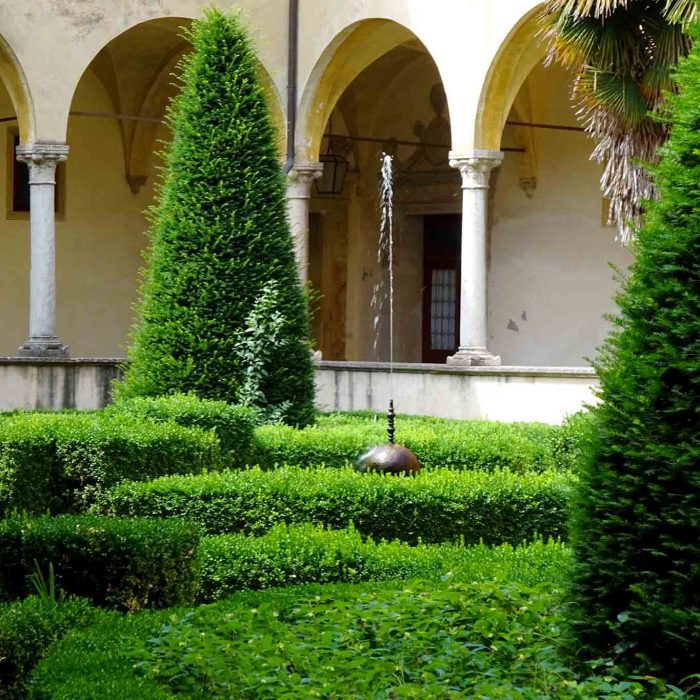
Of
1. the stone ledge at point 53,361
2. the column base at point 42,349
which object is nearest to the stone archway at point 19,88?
the column base at point 42,349

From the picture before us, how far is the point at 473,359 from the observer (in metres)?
15.9

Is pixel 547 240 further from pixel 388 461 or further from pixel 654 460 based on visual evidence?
pixel 654 460

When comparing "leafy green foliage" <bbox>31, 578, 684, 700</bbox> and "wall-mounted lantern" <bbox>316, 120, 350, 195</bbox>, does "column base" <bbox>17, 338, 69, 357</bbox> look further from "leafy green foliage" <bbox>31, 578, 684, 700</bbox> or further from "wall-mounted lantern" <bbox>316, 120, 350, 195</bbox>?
"leafy green foliage" <bbox>31, 578, 684, 700</bbox>

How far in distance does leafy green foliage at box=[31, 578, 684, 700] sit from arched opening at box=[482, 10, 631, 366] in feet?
46.8

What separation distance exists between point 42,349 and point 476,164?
4869 mm

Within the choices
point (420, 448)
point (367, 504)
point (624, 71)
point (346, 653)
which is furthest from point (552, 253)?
point (346, 653)

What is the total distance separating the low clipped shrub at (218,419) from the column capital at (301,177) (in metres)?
7.67

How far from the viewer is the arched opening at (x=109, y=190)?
798 inches

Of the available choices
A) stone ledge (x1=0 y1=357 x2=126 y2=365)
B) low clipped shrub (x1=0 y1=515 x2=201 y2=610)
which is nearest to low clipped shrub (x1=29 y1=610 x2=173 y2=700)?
low clipped shrub (x1=0 y1=515 x2=201 y2=610)

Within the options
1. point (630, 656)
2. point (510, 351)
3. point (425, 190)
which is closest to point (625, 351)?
point (630, 656)

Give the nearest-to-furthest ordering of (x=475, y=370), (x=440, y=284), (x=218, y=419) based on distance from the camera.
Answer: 1. (x=218, y=419)
2. (x=475, y=370)
3. (x=440, y=284)

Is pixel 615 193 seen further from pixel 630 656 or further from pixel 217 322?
pixel 630 656

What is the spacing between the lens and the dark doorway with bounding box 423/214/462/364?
22.0m

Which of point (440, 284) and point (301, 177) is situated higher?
point (301, 177)
